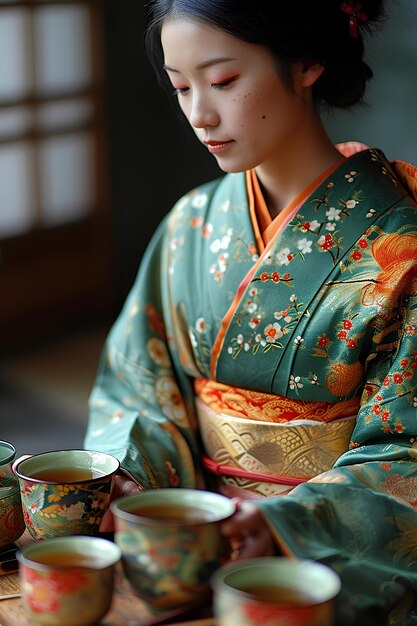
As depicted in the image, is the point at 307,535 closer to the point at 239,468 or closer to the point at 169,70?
the point at 239,468

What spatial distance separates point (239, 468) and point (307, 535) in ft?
1.62

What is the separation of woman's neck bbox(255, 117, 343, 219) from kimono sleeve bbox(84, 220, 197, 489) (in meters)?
0.29

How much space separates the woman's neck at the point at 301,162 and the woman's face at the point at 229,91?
2.8 inches

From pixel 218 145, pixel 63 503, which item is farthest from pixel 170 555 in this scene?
pixel 218 145

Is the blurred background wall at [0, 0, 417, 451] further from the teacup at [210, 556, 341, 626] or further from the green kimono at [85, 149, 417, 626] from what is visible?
the teacup at [210, 556, 341, 626]

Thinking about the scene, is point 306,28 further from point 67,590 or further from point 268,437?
point 67,590

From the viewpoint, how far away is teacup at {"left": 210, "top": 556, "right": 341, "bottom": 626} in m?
0.97

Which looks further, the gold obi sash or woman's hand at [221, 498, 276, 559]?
the gold obi sash

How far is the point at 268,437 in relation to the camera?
1693 mm

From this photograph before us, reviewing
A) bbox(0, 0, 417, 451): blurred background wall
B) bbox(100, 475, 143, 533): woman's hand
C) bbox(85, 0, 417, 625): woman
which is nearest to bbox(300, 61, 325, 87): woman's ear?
bbox(85, 0, 417, 625): woman

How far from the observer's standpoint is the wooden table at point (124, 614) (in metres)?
1.11

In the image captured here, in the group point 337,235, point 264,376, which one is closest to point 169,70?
point 337,235

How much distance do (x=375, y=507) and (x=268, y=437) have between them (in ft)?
1.19

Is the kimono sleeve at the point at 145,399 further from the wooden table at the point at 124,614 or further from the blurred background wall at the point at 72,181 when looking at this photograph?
the blurred background wall at the point at 72,181
